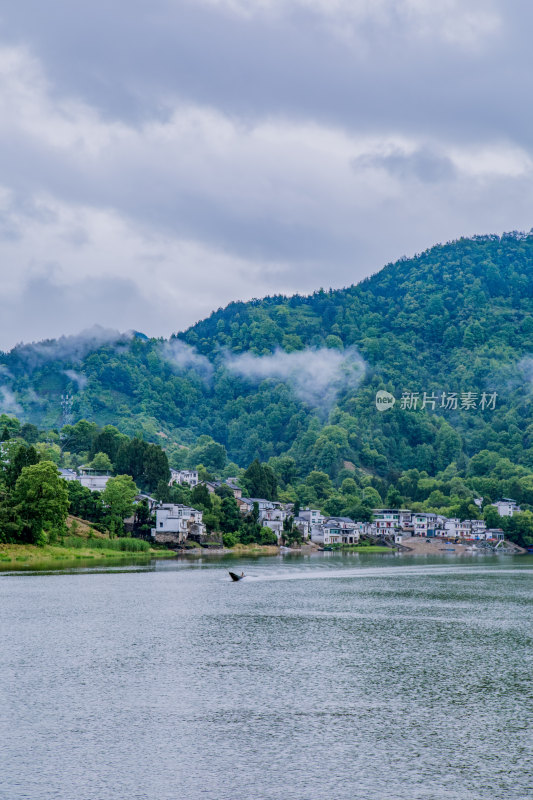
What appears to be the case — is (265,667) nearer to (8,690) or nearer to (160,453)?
(8,690)

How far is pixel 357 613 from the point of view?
51.9 meters

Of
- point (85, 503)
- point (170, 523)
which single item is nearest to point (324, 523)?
point (170, 523)

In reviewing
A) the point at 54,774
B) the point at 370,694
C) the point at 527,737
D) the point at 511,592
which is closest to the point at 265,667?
the point at 370,694

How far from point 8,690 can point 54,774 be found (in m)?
9.07

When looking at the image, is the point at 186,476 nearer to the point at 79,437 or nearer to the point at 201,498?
the point at 79,437

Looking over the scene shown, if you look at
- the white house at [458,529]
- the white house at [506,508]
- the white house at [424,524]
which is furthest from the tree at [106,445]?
the white house at [506,508]

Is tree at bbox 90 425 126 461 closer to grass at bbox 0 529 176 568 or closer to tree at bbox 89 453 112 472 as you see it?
tree at bbox 89 453 112 472

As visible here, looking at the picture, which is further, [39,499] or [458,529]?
[458,529]

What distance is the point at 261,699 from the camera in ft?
94.9

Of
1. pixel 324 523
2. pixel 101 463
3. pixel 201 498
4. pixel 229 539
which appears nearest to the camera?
pixel 229 539

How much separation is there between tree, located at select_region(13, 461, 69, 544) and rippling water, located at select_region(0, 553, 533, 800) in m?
26.5

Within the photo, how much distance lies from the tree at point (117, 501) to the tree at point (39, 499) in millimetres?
21096

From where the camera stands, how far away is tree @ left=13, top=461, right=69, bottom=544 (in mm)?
82438

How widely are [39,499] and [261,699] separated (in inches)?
2289
